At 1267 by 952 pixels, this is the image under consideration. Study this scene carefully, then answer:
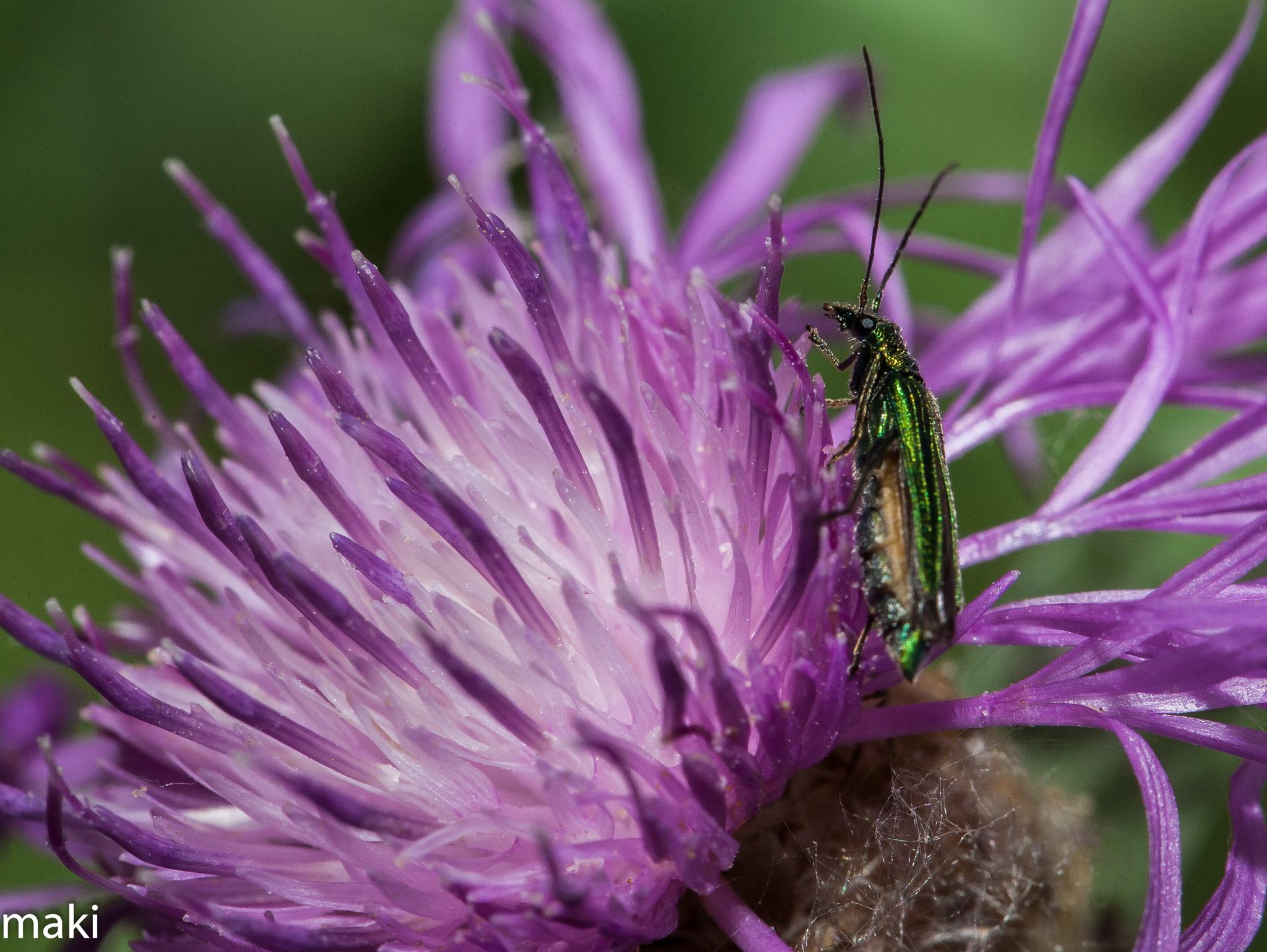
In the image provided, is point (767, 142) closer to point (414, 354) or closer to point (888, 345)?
point (888, 345)

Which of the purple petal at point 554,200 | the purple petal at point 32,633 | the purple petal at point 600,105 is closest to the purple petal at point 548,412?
the purple petal at point 554,200

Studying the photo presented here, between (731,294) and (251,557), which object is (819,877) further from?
(731,294)

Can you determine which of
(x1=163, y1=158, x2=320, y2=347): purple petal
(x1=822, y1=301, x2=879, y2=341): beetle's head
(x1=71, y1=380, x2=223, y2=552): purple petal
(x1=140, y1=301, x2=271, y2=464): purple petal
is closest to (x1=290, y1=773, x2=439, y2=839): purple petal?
(x1=71, y1=380, x2=223, y2=552): purple petal

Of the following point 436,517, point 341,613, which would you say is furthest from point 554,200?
point 341,613

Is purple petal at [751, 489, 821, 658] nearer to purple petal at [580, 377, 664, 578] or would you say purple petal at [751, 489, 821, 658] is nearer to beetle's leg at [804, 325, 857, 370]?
purple petal at [580, 377, 664, 578]

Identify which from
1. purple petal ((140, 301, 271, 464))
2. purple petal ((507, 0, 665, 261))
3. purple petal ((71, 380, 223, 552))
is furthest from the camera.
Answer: purple petal ((507, 0, 665, 261))
